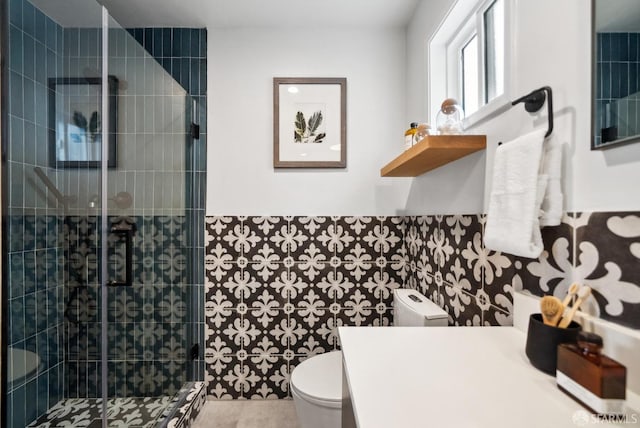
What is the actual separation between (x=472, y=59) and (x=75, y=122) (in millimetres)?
1691

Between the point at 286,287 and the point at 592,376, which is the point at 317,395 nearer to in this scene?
the point at 286,287

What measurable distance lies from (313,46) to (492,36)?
3.59 ft

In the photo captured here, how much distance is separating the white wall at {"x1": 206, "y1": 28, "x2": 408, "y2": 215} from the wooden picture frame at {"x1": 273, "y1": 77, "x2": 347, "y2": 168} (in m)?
0.04

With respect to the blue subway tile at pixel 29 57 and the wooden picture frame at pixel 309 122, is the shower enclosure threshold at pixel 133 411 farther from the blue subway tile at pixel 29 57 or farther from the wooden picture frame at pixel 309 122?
the wooden picture frame at pixel 309 122

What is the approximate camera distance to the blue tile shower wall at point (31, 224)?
1.03 meters

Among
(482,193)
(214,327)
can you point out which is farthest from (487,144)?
(214,327)

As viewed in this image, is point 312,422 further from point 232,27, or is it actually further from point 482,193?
point 232,27

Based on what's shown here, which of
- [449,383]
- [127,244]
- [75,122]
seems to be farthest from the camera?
[127,244]

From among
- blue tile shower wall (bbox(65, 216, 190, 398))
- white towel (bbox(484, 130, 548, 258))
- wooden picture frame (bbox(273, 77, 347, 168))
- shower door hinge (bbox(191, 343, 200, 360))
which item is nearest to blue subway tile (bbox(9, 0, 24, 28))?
blue tile shower wall (bbox(65, 216, 190, 398))

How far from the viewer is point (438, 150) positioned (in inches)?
46.8

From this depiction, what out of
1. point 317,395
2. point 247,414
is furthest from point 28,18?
point 247,414

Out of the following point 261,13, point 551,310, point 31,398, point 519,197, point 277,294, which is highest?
point 261,13

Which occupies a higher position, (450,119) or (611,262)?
(450,119)

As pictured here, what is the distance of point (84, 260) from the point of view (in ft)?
3.96
